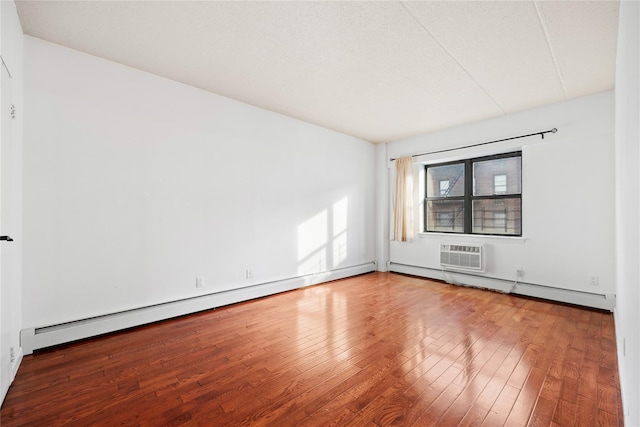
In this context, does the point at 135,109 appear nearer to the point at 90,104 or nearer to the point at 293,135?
the point at 90,104

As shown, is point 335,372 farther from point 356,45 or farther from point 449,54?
point 449,54

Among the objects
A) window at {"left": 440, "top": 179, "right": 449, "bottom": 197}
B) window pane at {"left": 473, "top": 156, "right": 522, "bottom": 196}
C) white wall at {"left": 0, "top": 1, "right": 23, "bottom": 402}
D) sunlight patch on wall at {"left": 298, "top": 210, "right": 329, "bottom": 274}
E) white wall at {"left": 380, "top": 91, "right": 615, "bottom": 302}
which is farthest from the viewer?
window at {"left": 440, "top": 179, "right": 449, "bottom": 197}

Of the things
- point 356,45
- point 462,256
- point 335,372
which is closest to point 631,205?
point 335,372

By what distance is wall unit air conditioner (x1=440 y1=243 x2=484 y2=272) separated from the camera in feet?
14.3

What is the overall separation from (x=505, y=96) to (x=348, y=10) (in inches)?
101

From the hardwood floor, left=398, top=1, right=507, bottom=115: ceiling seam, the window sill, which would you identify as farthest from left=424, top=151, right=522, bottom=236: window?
the hardwood floor

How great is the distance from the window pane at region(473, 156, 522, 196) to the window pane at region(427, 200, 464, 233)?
39cm

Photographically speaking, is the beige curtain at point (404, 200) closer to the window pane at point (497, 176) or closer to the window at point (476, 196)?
the window at point (476, 196)

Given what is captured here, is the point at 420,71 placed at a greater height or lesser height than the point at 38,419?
greater

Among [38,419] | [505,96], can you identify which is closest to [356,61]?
[505,96]

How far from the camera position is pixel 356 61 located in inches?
106

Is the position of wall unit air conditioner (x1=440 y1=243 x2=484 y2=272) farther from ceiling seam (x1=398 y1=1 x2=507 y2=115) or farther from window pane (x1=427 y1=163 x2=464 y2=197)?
ceiling seam (x1=398 y1=1 x2=507 y2=115)

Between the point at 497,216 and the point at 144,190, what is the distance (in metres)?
4.90

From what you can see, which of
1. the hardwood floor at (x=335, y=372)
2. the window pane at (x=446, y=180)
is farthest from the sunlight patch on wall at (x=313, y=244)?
the window pane at (x=446, y=180)
